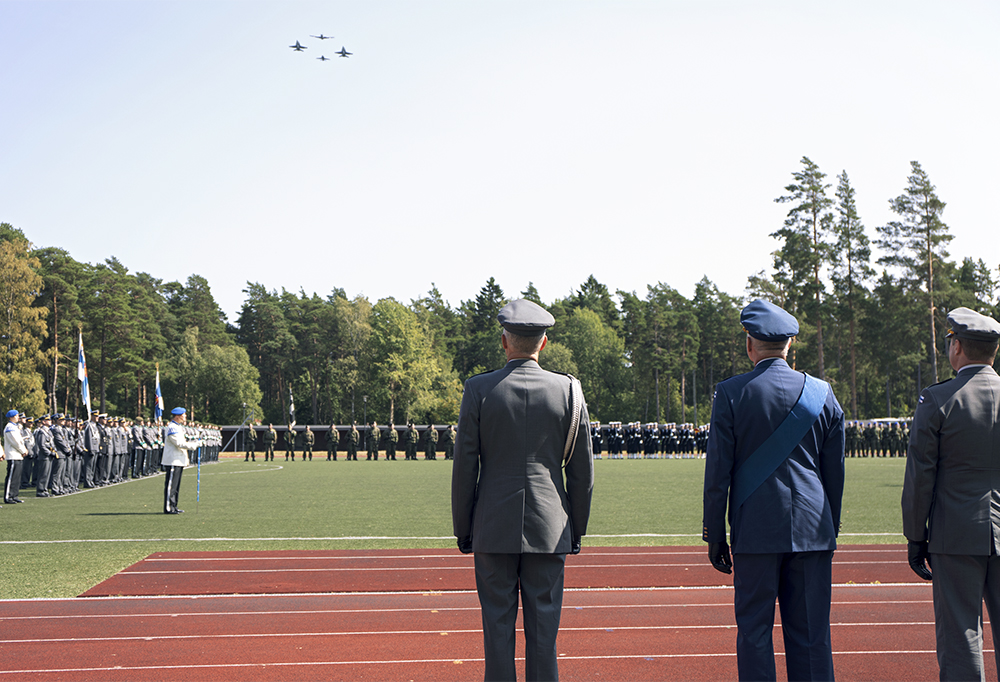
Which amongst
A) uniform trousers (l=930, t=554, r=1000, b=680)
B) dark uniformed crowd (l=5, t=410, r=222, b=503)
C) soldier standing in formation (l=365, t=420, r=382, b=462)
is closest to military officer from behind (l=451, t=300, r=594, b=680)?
uniform trousers (l=930, t=554, r=1000, b=680)

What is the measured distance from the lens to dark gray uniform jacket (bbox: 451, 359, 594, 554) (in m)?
4.15

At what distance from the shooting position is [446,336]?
115688 mm

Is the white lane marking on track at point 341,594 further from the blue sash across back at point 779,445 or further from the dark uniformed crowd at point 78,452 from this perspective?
the dark uniformed crowd at point 78,452

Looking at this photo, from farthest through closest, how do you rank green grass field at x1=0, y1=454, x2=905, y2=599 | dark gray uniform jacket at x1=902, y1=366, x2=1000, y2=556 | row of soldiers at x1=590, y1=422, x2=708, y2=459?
row of soldiers at x1=590, y1=422, x2=708, y2=459 → green grass field at x1=0, y1=454, x2=905, y2=599 → dark gray uniform jacket at x1=902, y1=366, x2=1000, y2=556

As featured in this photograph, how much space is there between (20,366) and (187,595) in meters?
65.1

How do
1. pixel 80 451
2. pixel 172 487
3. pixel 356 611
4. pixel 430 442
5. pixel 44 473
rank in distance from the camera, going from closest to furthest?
pixel 356 611, pixel 172 487, pixel 44 473, pixel 80 451, pixel 430 442

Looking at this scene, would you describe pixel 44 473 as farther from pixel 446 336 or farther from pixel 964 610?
pixel 446 336

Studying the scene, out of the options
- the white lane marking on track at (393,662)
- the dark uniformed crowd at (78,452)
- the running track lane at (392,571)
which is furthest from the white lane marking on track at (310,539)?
the dark uniformed crowd at (78,452)

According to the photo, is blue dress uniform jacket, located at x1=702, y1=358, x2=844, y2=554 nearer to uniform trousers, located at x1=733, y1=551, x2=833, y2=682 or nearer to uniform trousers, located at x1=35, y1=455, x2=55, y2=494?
uniform trousers, located at x1=733, y1=551, x2=833, y2=682

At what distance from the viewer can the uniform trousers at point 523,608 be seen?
407 centimetres

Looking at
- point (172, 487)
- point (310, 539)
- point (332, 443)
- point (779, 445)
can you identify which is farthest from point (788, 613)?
point (332, 443)

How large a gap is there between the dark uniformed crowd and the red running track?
1274cm

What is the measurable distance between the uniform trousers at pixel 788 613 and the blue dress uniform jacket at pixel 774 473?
0.34 ft

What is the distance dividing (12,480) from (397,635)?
587 inches
